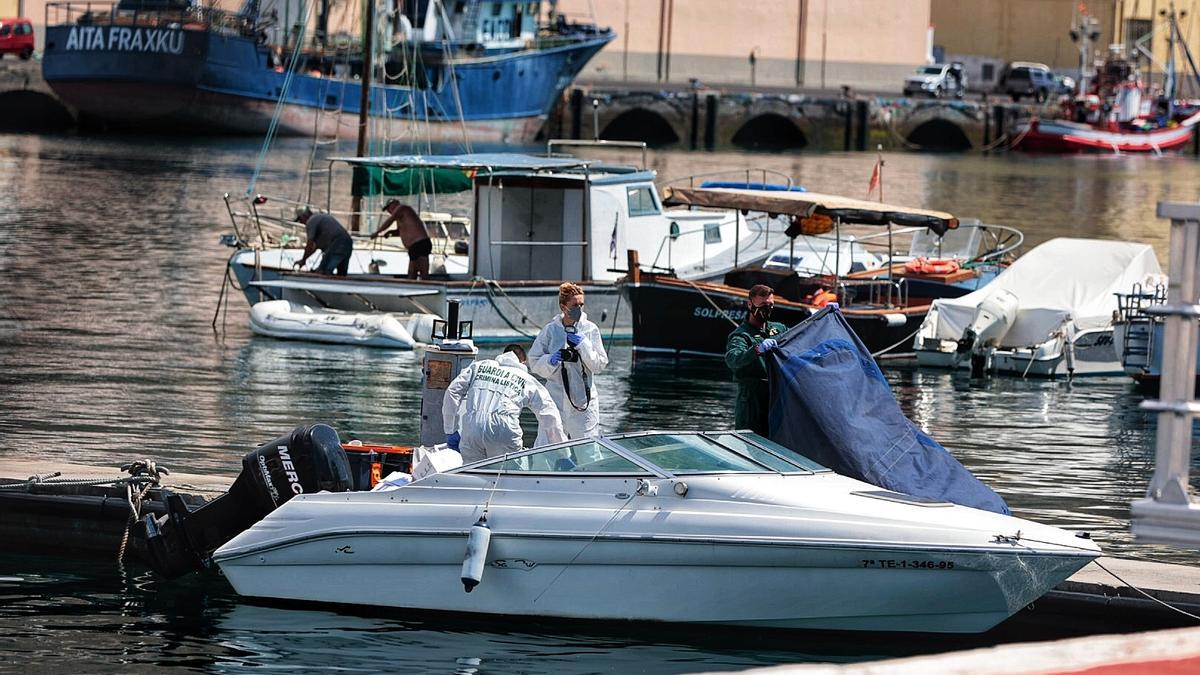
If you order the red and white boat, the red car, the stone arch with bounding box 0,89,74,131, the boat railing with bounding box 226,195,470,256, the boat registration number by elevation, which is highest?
the red car

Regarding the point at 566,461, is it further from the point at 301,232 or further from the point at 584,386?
the point at 301,232

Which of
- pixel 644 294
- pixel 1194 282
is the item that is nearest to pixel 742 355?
pixel 1194 282

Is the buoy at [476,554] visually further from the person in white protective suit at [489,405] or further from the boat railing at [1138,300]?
the boat railing at [1138,300]

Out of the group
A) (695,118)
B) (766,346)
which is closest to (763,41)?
(695,118)

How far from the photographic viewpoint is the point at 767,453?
37.8 feet

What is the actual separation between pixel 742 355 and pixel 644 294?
1247cm

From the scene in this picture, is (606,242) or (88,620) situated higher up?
(606,242)

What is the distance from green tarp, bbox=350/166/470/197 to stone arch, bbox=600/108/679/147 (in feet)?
172

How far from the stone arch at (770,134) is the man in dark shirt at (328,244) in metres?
56.7

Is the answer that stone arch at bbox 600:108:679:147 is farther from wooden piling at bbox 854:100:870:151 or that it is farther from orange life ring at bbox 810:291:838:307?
orange life ring at bbox 810:291:838:307

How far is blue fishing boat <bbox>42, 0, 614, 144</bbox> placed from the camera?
224 feet

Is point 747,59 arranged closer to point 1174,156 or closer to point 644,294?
point 1174,156

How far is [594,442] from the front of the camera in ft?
37.4

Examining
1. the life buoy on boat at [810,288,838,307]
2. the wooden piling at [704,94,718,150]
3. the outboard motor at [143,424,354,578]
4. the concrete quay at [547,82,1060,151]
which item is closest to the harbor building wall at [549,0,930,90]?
the concrete quay at [547,82,1060,151]
